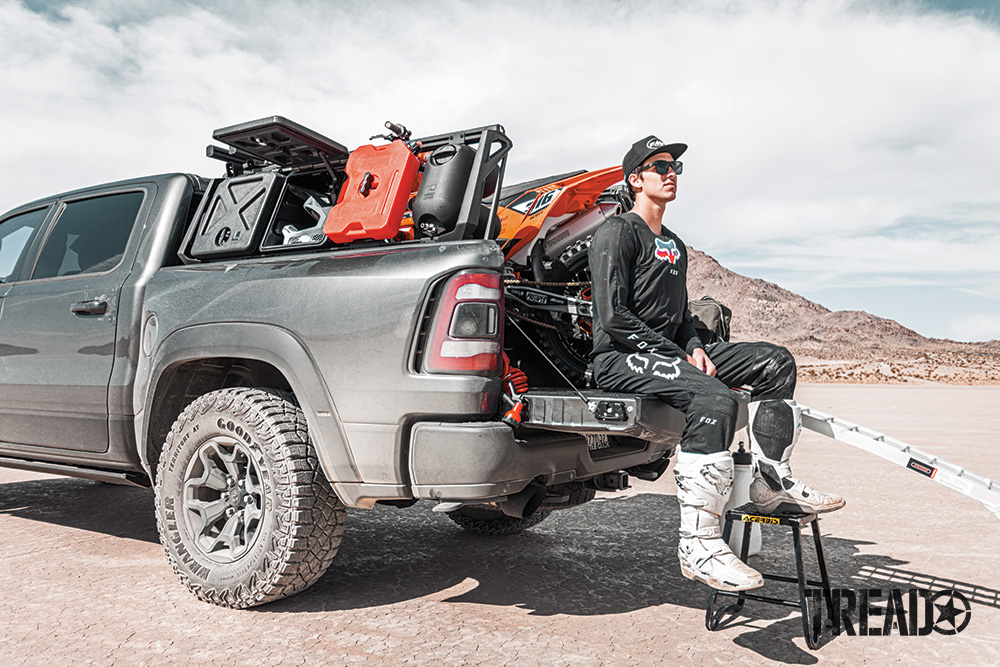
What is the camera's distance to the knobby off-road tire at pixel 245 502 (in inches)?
131

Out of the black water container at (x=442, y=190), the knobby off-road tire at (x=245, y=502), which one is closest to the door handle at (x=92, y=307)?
the knobby off-road tire at (x=245, y=502)

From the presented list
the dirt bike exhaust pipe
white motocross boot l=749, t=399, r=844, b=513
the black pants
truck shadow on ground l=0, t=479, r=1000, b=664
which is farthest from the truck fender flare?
white motocross boot l=749, t=399, r=844, b=513

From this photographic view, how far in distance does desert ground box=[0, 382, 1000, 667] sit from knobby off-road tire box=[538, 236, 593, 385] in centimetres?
110

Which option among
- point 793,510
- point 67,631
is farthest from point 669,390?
point 67,631

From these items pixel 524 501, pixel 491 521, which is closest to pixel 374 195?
pixel 524 501

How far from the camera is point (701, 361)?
11.4 ft

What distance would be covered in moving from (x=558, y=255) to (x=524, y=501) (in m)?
1.37

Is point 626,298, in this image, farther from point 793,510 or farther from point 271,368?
point 271,368

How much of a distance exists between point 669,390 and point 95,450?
3.00 metres

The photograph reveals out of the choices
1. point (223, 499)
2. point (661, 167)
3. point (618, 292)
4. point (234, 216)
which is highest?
point (661, 167)

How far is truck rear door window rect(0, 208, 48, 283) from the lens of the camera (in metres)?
4.97

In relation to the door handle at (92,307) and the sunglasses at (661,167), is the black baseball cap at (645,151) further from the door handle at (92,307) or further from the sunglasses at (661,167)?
the door handle at (92,307)

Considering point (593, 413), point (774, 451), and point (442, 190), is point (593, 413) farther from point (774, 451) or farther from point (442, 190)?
point (442, 190)

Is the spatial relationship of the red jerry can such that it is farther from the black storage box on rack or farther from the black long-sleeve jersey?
the black long-sleeve jersey
